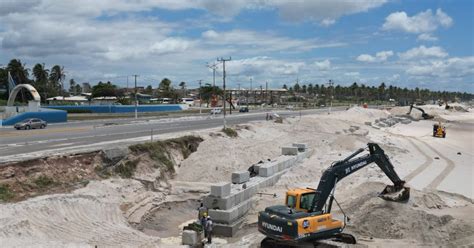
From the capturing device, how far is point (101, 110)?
10612 cm

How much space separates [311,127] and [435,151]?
16.7 metres

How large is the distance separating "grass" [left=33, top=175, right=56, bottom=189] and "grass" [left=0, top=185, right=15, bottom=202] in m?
1.79

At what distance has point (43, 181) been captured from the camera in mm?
25766

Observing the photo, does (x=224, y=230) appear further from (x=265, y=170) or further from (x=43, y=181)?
(x=43, y=181)

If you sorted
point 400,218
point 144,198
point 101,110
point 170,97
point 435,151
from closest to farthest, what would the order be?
1. point 400,218
2. point 144,198
3. point 435,151
4. point 101,110
5. point 170,97

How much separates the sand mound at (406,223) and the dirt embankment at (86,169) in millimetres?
13838

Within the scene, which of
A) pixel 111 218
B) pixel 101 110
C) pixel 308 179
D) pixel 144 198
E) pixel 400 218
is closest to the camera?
pixel 400 218

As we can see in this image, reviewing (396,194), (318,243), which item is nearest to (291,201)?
(318,243)

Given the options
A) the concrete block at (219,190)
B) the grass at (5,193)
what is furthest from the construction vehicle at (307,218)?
the grass at (5,193)

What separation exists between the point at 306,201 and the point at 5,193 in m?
14.1

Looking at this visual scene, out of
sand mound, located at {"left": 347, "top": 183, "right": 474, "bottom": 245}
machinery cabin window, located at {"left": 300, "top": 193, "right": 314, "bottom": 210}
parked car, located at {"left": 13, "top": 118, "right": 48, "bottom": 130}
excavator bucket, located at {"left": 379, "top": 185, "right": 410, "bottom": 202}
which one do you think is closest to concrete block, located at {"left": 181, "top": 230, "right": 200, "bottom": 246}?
machinery cabin window, located at {"left": 300, "top": 193, "right": 314, "bottom": 210}

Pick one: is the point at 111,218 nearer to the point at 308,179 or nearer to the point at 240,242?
the point at 240,242

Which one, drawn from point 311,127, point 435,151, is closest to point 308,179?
point 435,151

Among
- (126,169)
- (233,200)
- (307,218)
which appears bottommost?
(233,200)
